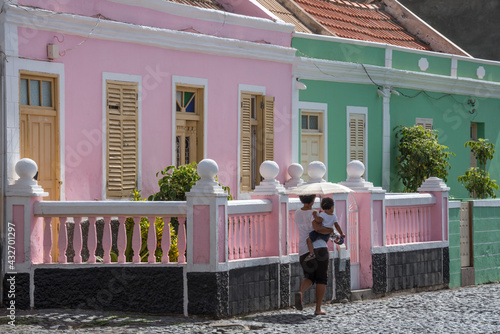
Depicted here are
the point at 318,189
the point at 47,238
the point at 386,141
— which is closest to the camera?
the point at 47,238

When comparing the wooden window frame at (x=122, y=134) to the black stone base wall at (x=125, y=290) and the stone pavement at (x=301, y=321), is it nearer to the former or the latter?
the black stone base wall at (x=125, y=290)

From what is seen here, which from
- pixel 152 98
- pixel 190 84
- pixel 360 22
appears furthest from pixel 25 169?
pixel 360 22

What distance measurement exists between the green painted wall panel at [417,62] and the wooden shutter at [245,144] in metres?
4.69

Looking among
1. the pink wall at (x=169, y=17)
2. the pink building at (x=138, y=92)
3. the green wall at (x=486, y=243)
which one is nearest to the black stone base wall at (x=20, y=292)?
the pink building at (x=138, y=92)

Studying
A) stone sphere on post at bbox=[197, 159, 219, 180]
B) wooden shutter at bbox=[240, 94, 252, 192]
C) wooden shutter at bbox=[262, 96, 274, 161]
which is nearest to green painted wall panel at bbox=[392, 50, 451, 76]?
wooden shutter at bbox=[262, 96, 274, 161]

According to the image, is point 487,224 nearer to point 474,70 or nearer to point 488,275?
point 488,275

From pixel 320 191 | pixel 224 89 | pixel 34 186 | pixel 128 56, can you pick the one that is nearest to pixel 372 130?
pixel 224 89

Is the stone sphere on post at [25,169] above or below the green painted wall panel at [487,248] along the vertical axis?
above

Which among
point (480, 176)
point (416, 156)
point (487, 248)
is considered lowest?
point (487, 248)

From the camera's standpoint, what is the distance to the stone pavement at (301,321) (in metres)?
10.1

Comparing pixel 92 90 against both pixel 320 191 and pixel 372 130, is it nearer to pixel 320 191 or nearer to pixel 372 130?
pixel 320 191

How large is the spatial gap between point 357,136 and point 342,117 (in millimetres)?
594

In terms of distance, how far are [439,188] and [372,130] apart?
4649mm

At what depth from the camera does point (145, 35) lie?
1450 centimetres
